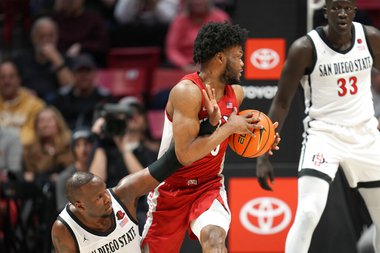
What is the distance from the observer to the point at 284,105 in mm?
6527

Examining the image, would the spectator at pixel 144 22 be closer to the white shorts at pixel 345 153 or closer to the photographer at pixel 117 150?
the photographer at pixel 117 150

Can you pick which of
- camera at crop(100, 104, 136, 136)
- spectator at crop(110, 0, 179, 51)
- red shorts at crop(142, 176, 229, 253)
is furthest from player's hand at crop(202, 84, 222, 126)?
spectator at crop(110, 0, 179, 51)

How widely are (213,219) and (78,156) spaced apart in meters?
2.80

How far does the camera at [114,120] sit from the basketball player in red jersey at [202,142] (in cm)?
178

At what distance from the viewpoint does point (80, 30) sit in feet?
35.4

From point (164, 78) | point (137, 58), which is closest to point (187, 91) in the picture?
point (164, 78)

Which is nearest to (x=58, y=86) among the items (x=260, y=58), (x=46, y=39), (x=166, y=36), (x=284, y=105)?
(x=46, y=39)

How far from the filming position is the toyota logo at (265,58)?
25.2ft

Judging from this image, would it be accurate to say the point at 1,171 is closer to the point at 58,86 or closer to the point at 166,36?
the point at 58,86

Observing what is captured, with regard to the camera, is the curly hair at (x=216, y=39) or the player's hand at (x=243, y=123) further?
the curly hair at (x=216, y=39)

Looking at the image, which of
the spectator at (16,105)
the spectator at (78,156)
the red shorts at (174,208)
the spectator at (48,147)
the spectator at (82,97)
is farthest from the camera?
the spectator at (16,105)

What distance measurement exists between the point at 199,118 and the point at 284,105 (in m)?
0.99

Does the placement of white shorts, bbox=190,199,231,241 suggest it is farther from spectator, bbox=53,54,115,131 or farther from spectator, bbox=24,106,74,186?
spectator, bbox=53,54,115,131

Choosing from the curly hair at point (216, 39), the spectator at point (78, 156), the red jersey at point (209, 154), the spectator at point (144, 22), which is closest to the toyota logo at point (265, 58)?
the spectator at point (78, 156)
